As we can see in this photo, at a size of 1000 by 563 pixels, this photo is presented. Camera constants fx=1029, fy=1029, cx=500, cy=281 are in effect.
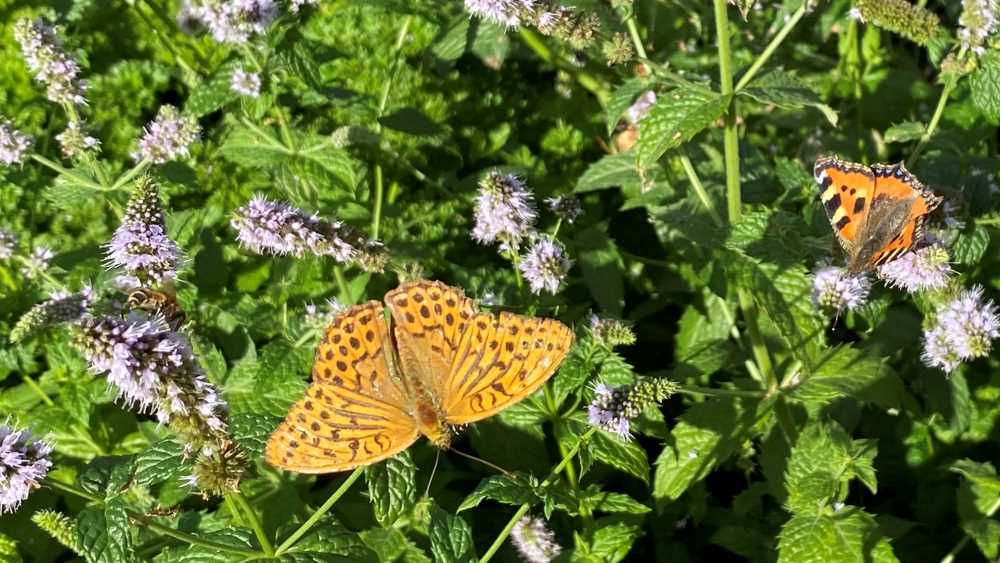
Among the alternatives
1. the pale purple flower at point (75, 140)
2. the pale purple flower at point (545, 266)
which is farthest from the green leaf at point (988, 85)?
the pale purple flower at point (75, 140)

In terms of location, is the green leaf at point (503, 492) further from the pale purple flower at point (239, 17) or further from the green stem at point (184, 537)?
the pale purple flower at point (239, 17)

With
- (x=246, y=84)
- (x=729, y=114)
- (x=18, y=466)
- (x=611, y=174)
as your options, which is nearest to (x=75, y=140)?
(x=246, y=84)

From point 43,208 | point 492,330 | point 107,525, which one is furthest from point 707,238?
point 43,208

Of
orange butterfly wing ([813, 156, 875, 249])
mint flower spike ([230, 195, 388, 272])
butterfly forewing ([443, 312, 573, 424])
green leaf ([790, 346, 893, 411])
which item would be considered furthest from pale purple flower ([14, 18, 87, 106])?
green leaf ([790, 346, 893, 411])

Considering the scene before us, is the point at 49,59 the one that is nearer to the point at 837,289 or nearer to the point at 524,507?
the point at 524,507

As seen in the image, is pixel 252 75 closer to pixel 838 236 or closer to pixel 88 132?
pixel 88 132
